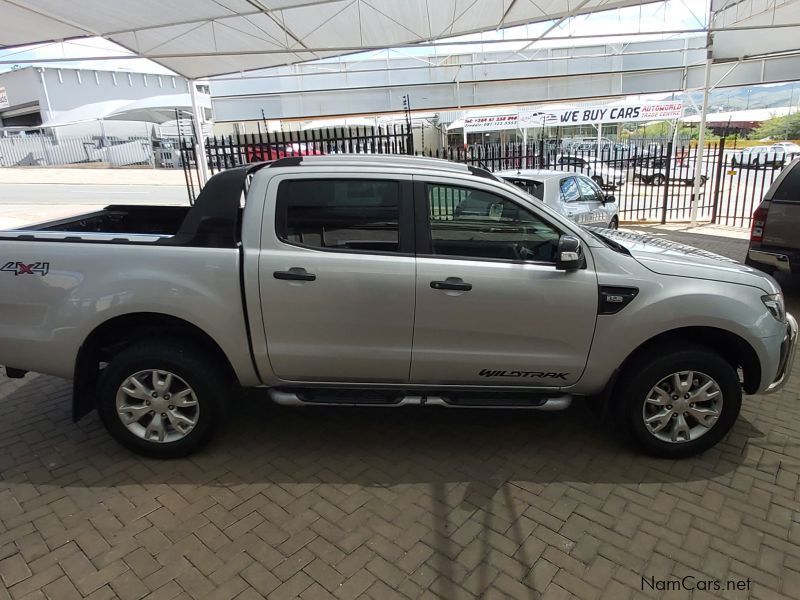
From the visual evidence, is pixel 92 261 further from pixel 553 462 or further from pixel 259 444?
pixel 553 462

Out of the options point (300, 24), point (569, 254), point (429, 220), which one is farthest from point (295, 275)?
point (300, 24)

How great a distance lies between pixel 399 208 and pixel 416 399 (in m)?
1.21

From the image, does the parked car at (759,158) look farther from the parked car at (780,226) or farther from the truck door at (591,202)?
the parked car at (780,226)

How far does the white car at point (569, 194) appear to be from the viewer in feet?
24.9

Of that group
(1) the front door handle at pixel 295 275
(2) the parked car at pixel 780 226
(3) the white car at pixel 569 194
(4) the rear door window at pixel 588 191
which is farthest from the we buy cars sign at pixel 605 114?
(1) the front door handle at pixel 295 275

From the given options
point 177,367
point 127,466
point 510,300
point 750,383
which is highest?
point 510,300

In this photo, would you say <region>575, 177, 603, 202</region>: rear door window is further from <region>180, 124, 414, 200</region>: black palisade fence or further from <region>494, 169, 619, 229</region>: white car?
<region>180, 124, 414, 200</region>: black palisade fence

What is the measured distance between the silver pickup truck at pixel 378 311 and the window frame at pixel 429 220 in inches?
0.5

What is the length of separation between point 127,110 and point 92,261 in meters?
26.1

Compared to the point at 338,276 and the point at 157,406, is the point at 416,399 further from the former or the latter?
the point at 157,406

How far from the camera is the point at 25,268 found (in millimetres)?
3242

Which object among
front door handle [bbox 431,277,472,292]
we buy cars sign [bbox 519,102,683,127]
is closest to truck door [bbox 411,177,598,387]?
front door handle [bbox 431,277,472,292]

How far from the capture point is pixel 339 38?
34.7 feet

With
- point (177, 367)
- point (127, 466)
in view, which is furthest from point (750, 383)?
point (127, 466)
